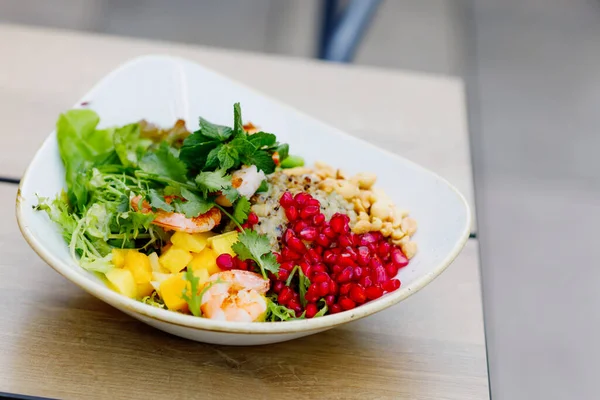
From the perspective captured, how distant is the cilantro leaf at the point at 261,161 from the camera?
1393 millimetres

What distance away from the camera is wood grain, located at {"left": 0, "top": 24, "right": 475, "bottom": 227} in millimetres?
1899

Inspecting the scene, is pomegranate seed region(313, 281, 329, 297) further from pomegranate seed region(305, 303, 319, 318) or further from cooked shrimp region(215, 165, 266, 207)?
cooked shrimp region(215, 165, 266, 207)

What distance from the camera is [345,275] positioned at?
4.27 feet

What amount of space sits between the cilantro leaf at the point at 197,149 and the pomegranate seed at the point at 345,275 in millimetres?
356

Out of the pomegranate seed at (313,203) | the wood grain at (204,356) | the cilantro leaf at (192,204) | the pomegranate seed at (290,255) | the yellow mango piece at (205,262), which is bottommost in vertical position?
the wood grain at (204,356)

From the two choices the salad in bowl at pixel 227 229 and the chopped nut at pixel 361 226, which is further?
the chopped nut at pixel 361 226

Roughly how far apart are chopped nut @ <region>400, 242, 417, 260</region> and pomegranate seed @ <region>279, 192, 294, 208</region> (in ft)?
0.79

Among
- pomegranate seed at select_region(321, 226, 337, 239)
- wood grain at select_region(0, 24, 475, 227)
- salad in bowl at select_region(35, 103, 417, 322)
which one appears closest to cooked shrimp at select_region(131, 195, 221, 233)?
salad in bowl at select_region(35, 103, 417, 322)

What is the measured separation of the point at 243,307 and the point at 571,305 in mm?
2003

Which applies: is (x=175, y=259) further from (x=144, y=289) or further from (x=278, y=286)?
(x=278, y=286)

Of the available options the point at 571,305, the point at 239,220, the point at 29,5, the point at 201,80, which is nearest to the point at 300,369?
the point at 239,220

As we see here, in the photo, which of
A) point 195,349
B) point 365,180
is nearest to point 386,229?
point 365,180

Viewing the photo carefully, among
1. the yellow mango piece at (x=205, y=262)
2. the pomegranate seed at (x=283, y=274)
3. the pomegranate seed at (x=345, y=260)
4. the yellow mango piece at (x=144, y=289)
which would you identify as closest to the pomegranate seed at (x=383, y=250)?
the pomegranate seed at (x=345, y=260)

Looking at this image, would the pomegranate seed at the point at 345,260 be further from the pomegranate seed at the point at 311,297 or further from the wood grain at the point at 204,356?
the wood grain at the point at 204,356
